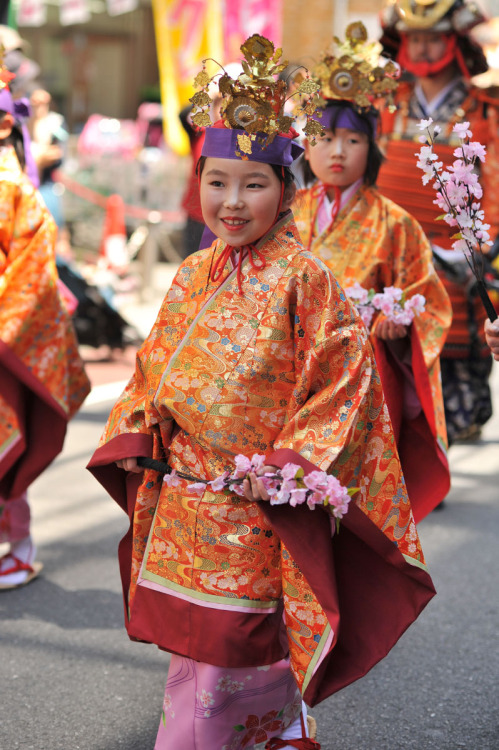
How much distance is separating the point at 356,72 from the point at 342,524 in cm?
179

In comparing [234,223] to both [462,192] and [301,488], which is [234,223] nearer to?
[462,192]

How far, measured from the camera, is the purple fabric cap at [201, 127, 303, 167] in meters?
2.32

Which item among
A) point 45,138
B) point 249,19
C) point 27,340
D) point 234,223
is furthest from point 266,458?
point 249,19

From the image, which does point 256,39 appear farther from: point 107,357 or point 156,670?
point 107,357

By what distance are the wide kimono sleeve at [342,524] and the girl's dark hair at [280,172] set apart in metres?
0.25

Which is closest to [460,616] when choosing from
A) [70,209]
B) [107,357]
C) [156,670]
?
[156,670]

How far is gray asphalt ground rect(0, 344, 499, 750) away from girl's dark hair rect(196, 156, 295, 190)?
1558 millimetres

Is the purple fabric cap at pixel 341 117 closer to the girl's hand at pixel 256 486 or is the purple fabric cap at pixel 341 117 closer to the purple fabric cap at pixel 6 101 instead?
the purple fabric cap at pixel 6 101

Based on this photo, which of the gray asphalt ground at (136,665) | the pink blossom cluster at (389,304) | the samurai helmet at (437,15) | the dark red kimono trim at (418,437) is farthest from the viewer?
the samurai helmet at (437,15)

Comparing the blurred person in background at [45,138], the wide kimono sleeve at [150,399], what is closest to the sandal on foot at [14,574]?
the wide kimono sleeve at [150,399]

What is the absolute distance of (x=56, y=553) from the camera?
4.26m

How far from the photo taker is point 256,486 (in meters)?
2.14

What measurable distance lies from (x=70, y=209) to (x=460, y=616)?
1068 centimetres

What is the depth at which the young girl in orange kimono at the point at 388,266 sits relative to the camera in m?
3.36
